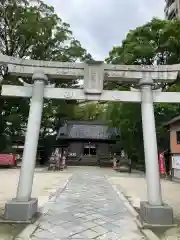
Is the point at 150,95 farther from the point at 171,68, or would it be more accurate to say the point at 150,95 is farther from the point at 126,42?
the point at 126,42

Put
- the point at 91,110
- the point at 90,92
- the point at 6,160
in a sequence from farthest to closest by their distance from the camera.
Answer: the point at 91,110 → the point at 6,160 → the point at 90,92

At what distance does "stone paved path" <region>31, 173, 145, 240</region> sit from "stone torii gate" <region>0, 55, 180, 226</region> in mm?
694

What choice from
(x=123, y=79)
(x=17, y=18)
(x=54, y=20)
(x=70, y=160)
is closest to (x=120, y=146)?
(x=70, y=160)

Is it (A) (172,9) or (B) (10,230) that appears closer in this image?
(B) (10,230)

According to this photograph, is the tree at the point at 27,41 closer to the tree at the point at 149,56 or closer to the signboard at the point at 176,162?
the tree at the point at 149,56

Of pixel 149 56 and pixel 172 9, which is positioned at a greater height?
pixel 172 9

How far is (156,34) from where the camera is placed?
89.2 ft

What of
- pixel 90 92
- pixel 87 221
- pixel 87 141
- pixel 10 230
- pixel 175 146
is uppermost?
pixel 87 141

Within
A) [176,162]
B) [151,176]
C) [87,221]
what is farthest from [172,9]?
[87,221]

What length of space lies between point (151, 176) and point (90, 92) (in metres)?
2.98

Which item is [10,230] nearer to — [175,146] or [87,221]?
[87,221]

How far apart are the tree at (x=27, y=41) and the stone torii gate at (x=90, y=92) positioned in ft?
67.2

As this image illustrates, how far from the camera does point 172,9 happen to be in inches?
1970

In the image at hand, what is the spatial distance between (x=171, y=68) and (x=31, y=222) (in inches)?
238
